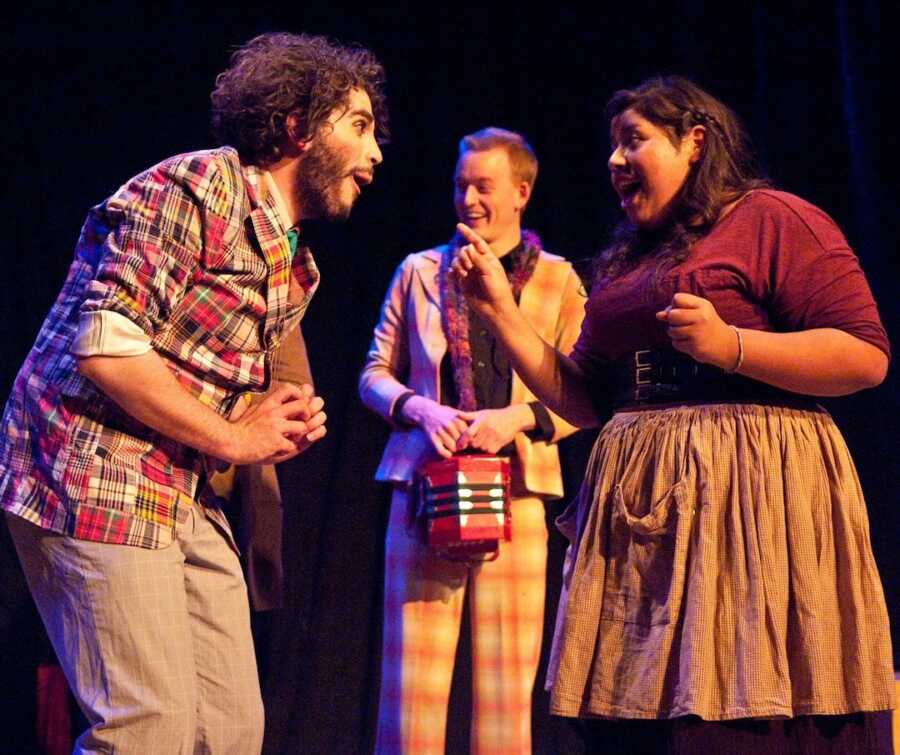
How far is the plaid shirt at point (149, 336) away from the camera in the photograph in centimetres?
179

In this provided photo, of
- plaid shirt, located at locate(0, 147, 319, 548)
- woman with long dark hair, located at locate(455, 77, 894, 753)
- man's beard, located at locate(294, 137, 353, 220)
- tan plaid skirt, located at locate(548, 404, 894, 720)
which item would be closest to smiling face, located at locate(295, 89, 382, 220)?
man's beard, located at locate(294, 137, 353, 220)

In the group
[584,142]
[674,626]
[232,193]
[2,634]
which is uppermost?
[584,142]

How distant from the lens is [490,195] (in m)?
3.11

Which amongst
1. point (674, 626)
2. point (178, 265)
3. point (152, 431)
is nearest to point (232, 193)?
point (178, 265)

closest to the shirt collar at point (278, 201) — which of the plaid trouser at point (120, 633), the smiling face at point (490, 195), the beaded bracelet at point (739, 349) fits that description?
the plaid trouser at point (120, 633)

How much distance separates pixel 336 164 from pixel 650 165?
61 centimetres

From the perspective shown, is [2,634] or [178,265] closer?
[178,265]

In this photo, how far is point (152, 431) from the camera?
190 cm

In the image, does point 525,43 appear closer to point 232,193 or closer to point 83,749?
point 232,193

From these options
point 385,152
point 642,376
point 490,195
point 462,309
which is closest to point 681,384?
point 642,376

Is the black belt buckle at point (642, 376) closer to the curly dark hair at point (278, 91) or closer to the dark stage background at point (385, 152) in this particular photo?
the curly dark hair at point (278, 91)

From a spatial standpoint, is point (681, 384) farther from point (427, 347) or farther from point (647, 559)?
point (427, 347)

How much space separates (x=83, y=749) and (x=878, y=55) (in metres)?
3.01

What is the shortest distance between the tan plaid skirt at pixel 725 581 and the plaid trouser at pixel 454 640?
0.90 m
